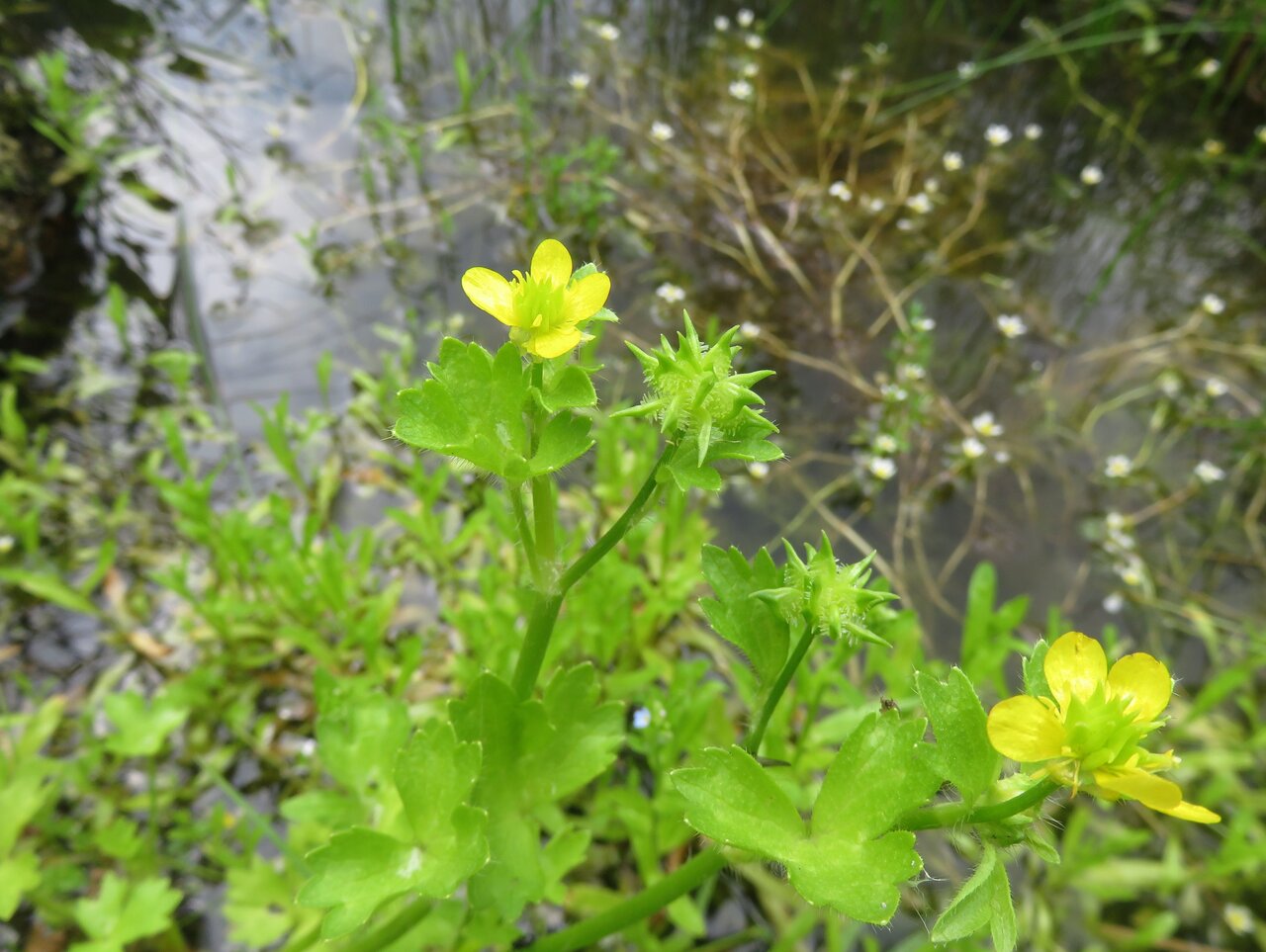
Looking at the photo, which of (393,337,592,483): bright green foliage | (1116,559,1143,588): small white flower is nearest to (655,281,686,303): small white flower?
(1116,559,1143,588): small white flower

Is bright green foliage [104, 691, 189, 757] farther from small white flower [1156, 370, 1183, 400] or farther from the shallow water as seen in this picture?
small white flower [1156, 370, 1183, 400]

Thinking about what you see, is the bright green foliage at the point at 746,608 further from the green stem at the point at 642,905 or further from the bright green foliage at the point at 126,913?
the bright green foliage at the point at 126,913

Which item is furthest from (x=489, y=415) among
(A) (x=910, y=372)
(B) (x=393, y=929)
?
(A) (x=910, y=372)

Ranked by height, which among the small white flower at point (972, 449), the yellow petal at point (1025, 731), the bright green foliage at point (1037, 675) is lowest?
the small white flower at point (972, 449)

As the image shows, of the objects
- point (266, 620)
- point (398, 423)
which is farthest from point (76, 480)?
point (398, 423)

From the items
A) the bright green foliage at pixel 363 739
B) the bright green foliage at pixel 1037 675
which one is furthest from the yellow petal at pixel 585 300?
the bright green foliage at pixel 363 739

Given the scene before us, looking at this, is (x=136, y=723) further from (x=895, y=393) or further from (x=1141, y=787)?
(x=895, y=393)

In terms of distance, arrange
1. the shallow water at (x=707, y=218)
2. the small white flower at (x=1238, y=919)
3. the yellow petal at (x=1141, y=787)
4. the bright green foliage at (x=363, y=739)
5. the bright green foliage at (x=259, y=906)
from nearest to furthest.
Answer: the yellow petal at (x=1141, y=787) < the bright green foliage at (x=363, y=739) < the bright green foliage at (x=259, y=906) < the small white flower at (x=1238, y=919) < the shallow water at (x=707, y=218)
